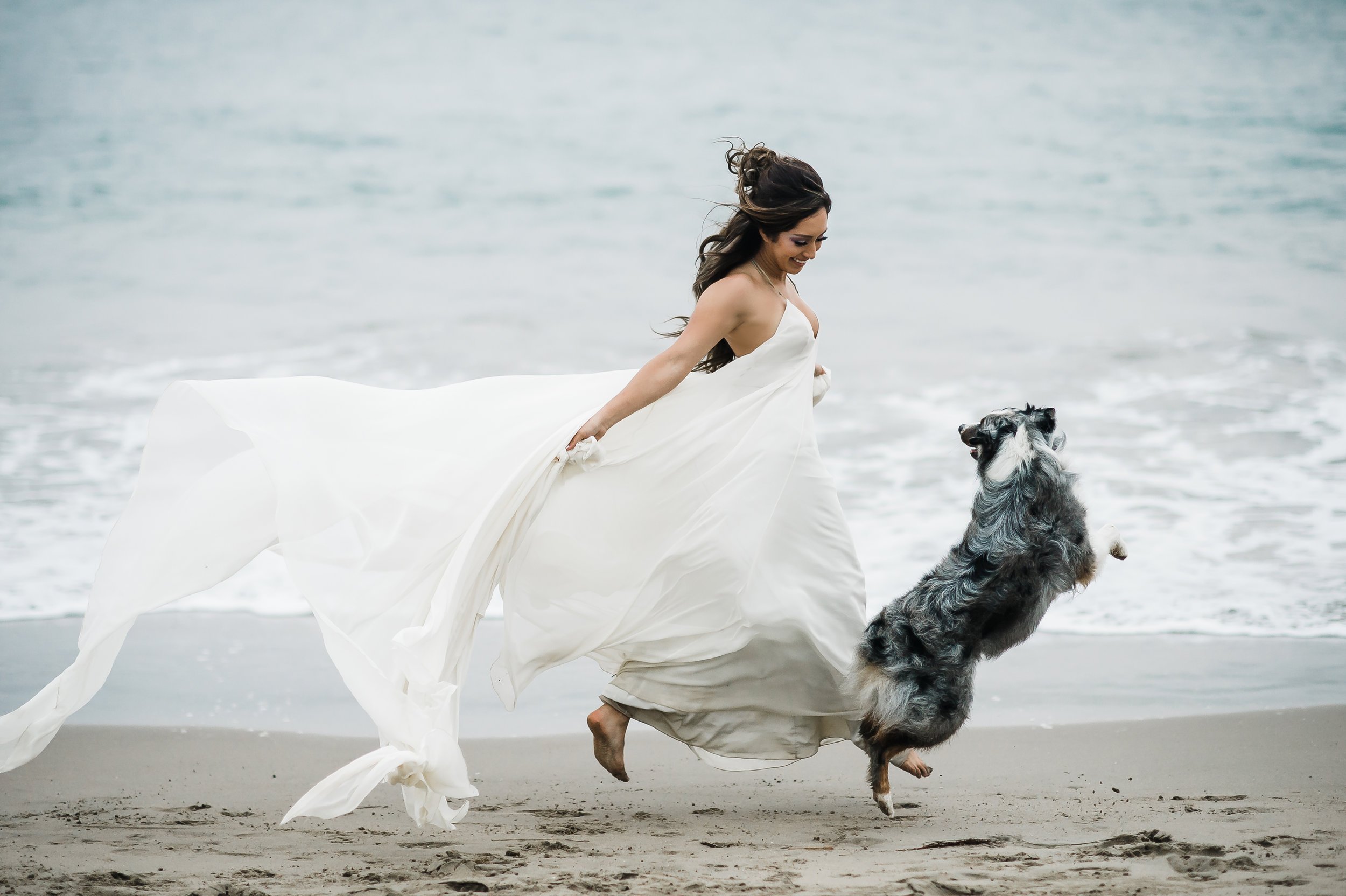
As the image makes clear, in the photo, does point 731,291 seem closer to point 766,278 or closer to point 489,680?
point 766,278

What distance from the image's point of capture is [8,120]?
18438mm

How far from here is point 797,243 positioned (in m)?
3.88

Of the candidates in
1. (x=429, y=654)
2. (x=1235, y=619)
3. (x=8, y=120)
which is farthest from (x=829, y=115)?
(x=429, y=654)

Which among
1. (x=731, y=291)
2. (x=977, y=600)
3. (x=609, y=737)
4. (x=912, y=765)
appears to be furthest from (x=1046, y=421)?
(x=609, y=737)

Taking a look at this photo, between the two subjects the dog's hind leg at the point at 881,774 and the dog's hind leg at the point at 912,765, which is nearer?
the dog's hind leg at the point at 881,774

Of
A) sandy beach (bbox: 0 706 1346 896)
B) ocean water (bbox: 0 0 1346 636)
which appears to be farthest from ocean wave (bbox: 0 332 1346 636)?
sandy beach (bbox: 0 706 1346 896)

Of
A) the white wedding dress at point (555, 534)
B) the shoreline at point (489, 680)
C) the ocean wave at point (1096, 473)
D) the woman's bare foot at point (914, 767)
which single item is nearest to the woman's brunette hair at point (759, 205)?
the white wedding dress at point (555, 534)

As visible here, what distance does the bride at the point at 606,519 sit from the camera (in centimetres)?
365

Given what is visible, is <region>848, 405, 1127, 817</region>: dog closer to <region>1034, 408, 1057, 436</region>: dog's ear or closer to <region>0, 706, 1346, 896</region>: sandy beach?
<region>1034, 408, 1057, 436</region>: dog's ear

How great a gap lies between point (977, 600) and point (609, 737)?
1298 millimetres

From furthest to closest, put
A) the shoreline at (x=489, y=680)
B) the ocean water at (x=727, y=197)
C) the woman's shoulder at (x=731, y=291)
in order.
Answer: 1. the ocean water at (x=727, y=197)
2. the shoreline at (x=489, y=680)
3. the woman's shoulder at (x=731, y=291)

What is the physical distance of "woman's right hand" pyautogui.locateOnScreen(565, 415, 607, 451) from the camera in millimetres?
3793

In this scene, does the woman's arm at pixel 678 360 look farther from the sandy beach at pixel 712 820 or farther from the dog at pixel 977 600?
the sandy beach at pixel 712 820

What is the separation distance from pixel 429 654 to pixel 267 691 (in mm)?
2237
